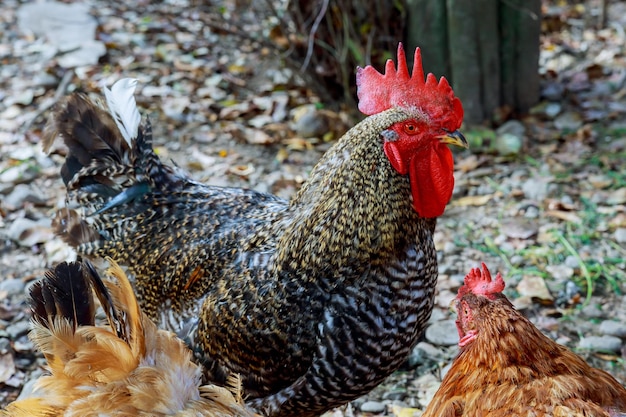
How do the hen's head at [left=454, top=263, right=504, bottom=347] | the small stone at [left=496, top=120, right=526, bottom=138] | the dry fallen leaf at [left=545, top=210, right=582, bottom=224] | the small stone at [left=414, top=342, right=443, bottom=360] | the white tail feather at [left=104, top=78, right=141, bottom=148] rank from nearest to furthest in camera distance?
the hen's head at [left=454, top=263, right=504, bottom=347] → the white tail feather at [left=104, top=78, right=141, bottom=148] → the small stone at [left=414, top=342, right=443, bottom=360] → the dry fallen leaf at [left=545, top=210, right=582, bottom=224] → the small stone at [left=496, top=120, right=526, bottom=138]

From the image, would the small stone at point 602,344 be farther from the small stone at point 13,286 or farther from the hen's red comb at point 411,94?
the small stone at point 13,286

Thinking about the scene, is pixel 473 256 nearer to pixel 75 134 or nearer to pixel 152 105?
pixel 75 134

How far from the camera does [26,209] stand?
18.0 ft

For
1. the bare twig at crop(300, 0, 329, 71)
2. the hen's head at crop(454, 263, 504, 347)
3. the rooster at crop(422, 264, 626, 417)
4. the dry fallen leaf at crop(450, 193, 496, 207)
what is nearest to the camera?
the rooster at crop(422, 264, 626, 417)

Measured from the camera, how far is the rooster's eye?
2934mm

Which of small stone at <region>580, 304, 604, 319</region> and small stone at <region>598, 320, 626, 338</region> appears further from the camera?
small stone at <region>580, 304, 604, 319</region>

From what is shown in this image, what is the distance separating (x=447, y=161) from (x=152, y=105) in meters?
4.38

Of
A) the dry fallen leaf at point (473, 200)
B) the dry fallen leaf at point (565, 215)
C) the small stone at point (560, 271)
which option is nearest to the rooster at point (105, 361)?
the small stone at point (560, 271)

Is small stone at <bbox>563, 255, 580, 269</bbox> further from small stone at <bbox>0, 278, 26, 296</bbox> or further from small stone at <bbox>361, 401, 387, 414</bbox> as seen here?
small stone at <bbox>0, 278, 26, 296</bbox>

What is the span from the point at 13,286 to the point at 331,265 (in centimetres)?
268

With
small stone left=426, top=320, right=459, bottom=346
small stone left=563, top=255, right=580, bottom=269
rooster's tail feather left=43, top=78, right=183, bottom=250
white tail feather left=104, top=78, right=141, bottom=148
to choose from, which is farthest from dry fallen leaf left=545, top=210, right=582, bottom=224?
white tail feather left=104, top=78, right=141, bottom=148

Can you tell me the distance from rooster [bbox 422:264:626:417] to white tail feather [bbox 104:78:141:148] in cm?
193

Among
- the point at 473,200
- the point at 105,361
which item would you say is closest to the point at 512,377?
the point at 105,361

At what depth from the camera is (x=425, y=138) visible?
9.68 ft
